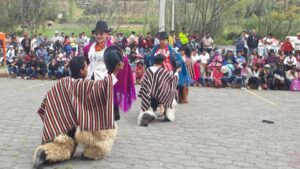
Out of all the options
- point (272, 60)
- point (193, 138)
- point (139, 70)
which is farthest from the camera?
point (272, 60)

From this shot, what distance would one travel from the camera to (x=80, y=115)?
6.25 metres

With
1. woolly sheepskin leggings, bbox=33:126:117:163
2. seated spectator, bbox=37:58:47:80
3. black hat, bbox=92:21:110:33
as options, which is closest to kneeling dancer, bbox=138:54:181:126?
black hat, bbox=92:21:110:33

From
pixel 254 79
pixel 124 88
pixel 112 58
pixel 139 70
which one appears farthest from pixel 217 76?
pixel 112 58

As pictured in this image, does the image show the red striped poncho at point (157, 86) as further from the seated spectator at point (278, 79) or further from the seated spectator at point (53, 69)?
the seated spectator at point (53, 69)

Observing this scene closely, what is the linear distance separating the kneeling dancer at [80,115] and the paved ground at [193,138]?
0.26 meters

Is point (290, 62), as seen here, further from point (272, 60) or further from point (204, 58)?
point (204, 58)

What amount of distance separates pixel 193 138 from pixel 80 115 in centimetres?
245

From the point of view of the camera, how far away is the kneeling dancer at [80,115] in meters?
6.18

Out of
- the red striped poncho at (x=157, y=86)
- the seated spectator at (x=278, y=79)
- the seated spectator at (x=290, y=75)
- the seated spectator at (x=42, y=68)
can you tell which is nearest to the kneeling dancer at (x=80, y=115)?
the red striped poncho at (x=157, y=86)

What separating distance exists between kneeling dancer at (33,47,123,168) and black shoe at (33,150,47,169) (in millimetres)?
164

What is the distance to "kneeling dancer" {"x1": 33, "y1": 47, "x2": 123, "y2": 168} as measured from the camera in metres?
6.18

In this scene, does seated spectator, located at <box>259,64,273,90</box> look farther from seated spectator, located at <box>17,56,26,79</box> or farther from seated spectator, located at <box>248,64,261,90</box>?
seated spectator, located at <box>17,56,26,79</box>

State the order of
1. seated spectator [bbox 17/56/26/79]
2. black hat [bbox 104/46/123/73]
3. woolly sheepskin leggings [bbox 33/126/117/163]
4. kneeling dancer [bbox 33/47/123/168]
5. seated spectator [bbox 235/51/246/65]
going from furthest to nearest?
seated spectator [bbox 17/56/26/79], seated spectator [bbox 235/51/246/65], black hat [bbox 104/46/123/73], kneeling dancer [bbox 33/47/123/168], woolly sheepskin leggings [bbox 33/126/117/163]

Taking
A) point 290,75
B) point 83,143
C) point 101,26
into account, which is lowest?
point 290,75
